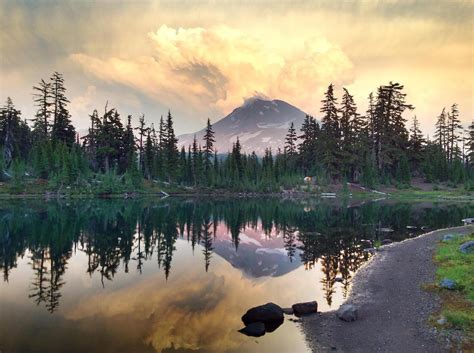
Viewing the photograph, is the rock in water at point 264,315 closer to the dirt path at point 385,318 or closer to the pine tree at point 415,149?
the dirt path at point 385,318

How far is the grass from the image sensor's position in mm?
13259

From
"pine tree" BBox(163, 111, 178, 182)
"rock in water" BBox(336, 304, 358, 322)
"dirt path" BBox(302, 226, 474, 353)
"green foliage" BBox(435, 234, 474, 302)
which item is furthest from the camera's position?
"pine tree" BBox(163, 111, 178, 182)

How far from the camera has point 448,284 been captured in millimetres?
17797

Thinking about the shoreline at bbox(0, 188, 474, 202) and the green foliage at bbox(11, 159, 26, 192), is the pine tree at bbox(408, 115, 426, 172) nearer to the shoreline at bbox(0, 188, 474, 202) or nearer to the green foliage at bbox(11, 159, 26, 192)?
the shoreline at bbox(0, 188, 474, 202)

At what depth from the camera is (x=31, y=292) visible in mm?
19875

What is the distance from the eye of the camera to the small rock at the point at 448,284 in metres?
17.6

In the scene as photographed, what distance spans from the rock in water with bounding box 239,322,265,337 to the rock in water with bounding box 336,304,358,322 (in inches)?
136

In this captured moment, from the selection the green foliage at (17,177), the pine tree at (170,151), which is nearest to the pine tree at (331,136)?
the pine tree at (170,151)

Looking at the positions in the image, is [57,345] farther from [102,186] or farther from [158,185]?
[158,185]

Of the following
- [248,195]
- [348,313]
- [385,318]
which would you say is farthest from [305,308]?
[248,195]

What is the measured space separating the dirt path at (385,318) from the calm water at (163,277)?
3.21 ft

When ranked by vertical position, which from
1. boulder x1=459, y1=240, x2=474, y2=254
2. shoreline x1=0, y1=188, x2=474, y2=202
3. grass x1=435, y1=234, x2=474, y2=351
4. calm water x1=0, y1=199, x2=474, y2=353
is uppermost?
shoreline x1=0, y1=188, x2=474, y2=202

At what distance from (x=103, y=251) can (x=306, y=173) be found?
97026mm

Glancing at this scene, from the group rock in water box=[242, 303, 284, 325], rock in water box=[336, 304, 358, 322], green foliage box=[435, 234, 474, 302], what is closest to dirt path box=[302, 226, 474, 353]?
rock in water box=[336, 304, 358, 322]
